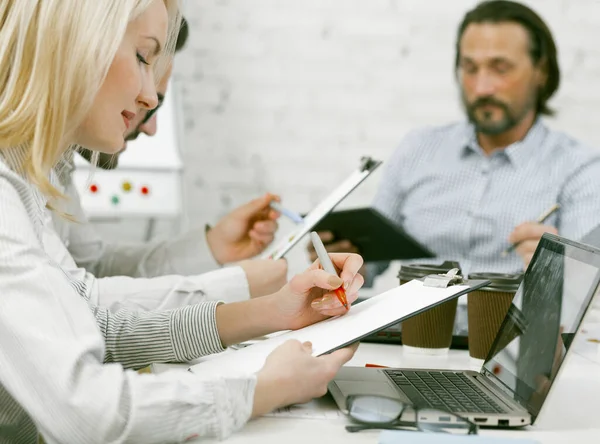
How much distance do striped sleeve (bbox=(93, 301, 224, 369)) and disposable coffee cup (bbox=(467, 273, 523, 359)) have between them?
350 mm

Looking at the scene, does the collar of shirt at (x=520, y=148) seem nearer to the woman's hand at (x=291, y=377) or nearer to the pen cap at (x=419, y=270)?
the pen cap at (x=419, y=270)

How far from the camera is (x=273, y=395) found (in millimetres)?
776

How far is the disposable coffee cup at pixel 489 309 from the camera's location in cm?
107

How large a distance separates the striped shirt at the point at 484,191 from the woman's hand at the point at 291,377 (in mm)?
1579

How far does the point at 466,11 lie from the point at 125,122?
2149 millimetres

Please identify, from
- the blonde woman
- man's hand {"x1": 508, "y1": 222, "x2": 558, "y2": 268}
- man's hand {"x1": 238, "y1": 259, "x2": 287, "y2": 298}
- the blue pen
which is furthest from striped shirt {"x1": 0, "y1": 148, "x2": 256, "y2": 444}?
man's hand {"x1": 508, "y1": 222, "x2": 558, "y2": 268}

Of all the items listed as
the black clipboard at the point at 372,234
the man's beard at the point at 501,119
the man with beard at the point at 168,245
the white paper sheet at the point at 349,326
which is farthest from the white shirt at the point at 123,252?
the man's beard at the point at 501,119

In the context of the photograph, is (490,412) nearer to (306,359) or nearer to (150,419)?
(306,359)

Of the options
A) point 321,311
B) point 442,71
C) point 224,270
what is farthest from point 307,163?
point 321,311

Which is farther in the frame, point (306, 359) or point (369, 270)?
point (369, 270)

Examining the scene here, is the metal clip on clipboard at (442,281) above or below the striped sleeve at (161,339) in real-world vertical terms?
above

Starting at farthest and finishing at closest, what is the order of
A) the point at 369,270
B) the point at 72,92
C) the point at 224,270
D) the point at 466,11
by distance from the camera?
the point at 466,11, the point at 369,270, the point at 224,270, the point at 72,92

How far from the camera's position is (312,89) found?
9.50 feet

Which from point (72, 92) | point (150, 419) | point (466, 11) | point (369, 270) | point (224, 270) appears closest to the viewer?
point (150, 419)
